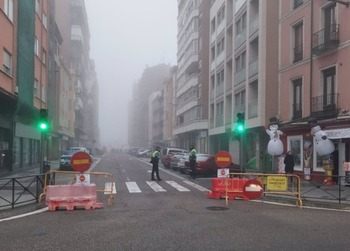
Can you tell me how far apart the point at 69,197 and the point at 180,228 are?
4212 mm

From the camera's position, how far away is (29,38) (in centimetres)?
2772

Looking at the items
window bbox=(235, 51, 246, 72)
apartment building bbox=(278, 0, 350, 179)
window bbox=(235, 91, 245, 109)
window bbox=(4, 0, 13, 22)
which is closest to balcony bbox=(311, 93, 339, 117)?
apartment building bbox=(278, 0, 350, 179)

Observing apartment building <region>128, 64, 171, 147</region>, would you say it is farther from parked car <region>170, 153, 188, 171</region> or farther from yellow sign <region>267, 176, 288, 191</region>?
yellow sign <region>267, 176, 288, 191</region>

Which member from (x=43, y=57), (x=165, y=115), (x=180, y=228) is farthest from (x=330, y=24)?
(x=165, y=115)

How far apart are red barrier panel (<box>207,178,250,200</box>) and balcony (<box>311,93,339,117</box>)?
8.59 meters

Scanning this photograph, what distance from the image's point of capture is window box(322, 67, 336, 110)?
72.1 feet

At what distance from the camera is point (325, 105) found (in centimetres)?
2248

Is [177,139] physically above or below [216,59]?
below

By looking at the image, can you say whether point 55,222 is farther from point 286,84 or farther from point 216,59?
point 216,59

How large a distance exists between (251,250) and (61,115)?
161ft

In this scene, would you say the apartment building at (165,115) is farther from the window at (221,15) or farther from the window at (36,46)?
the window at (36,46)

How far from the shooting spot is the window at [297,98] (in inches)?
1019

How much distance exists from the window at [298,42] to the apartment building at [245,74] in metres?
3.32

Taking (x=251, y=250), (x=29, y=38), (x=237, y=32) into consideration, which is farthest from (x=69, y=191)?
(x=237, y=32)
